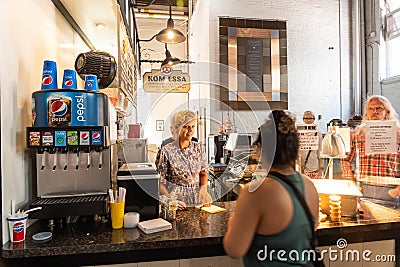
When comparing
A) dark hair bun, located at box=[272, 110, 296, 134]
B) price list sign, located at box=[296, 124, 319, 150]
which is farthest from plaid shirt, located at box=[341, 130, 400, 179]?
dark hair bun, located at box=[272, 110, 296, 134]

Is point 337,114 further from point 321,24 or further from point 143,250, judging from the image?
point 143,250

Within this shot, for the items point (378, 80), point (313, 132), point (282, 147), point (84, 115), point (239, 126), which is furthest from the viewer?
point (378, 80)

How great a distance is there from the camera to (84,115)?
1475mm

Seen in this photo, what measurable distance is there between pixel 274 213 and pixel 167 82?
0.79 m

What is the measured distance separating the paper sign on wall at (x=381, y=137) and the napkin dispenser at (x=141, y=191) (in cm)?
131

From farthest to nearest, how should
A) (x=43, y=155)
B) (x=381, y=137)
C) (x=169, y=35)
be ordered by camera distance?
(x=169, y=35), (x=381, y=137), (x=43, y=155)

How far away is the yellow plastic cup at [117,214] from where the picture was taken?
150 cm

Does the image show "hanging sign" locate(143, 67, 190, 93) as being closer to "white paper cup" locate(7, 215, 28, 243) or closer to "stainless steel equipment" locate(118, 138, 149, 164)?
"white paper cup" locate(7, 215, 28, 243)

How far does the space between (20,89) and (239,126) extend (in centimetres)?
339

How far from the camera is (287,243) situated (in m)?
1.13

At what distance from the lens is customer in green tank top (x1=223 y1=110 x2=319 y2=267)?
109cm

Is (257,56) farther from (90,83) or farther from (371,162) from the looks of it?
(90,83)

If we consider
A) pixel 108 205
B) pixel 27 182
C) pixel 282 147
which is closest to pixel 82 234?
pixel 108 205

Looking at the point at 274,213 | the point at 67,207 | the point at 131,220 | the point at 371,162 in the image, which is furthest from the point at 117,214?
the point at 371,162
